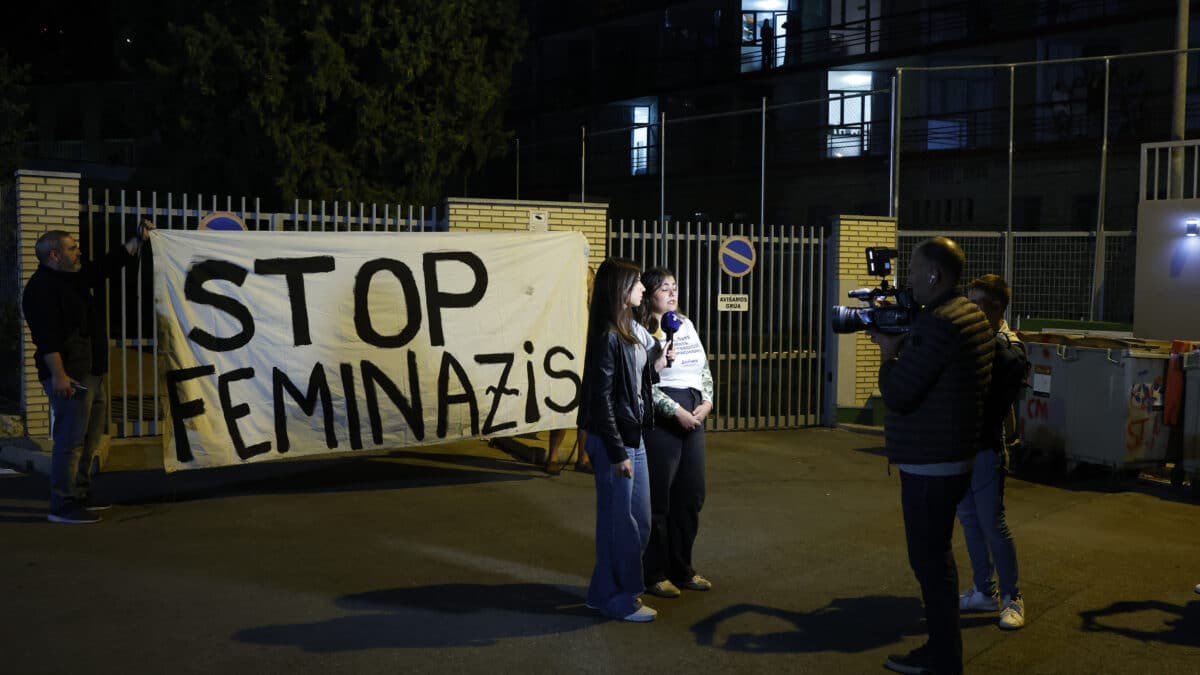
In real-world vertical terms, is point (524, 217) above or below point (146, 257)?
above

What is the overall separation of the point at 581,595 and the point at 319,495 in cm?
351

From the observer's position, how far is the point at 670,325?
6445 mm

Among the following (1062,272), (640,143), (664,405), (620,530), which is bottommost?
(620,530)

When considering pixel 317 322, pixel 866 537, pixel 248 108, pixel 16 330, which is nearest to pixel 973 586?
pixel 866 537

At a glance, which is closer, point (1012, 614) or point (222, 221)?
point (1012, 614)

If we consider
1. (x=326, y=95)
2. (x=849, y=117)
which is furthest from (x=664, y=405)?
(x=849, y=117)

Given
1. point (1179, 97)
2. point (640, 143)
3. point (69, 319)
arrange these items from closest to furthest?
point (69, 319)
point (1179, 97)
point (640, 143)

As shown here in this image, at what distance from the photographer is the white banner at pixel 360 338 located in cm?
877

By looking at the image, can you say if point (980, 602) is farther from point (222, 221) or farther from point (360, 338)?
point (222, 221)

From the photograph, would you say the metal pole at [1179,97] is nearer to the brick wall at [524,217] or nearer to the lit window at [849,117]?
the brick wall at [524,217]

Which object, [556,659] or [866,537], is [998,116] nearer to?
[866,537]

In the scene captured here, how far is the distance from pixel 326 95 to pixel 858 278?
45.2 feet

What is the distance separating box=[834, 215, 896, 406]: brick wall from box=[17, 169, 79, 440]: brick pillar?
8.44 m

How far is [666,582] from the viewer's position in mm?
6672
